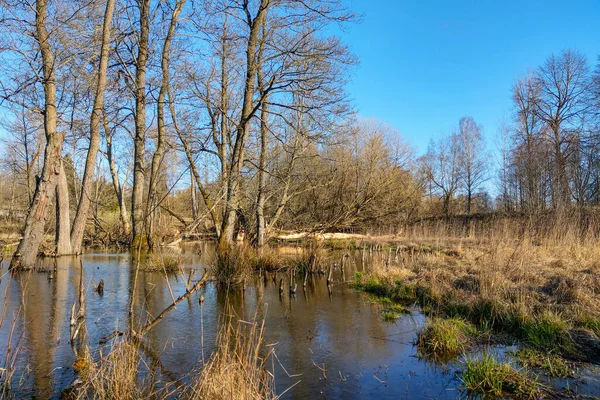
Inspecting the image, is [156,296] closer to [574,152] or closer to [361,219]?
[361,219]

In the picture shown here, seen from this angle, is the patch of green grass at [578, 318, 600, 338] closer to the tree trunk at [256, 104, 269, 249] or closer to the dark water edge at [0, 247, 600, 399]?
the dark water edge at [0, 247, 600, 399]

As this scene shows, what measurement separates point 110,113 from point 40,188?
17.8ft

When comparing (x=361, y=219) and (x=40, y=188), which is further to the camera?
(x=361, y=219)

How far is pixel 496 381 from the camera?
4.18 m

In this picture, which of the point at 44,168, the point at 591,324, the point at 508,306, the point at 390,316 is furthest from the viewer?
the point at 44,168

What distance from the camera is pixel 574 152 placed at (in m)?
25.6

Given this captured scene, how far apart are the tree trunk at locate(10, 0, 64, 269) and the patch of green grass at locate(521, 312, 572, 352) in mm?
10382

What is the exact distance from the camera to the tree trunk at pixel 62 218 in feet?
41.5

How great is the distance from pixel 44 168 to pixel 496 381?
1070 cm

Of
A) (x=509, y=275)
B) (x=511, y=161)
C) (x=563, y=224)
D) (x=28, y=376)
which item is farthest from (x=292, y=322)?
(x=511, y=161)

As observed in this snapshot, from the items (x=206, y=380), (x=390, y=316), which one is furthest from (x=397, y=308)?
(x=206, y=380)

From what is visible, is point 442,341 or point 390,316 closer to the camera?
point 442,341

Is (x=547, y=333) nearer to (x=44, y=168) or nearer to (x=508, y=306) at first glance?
(x=508, y=306)

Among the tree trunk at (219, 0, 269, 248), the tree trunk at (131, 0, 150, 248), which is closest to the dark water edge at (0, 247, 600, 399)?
the tree trunk at (219, 0, 269, 248)
